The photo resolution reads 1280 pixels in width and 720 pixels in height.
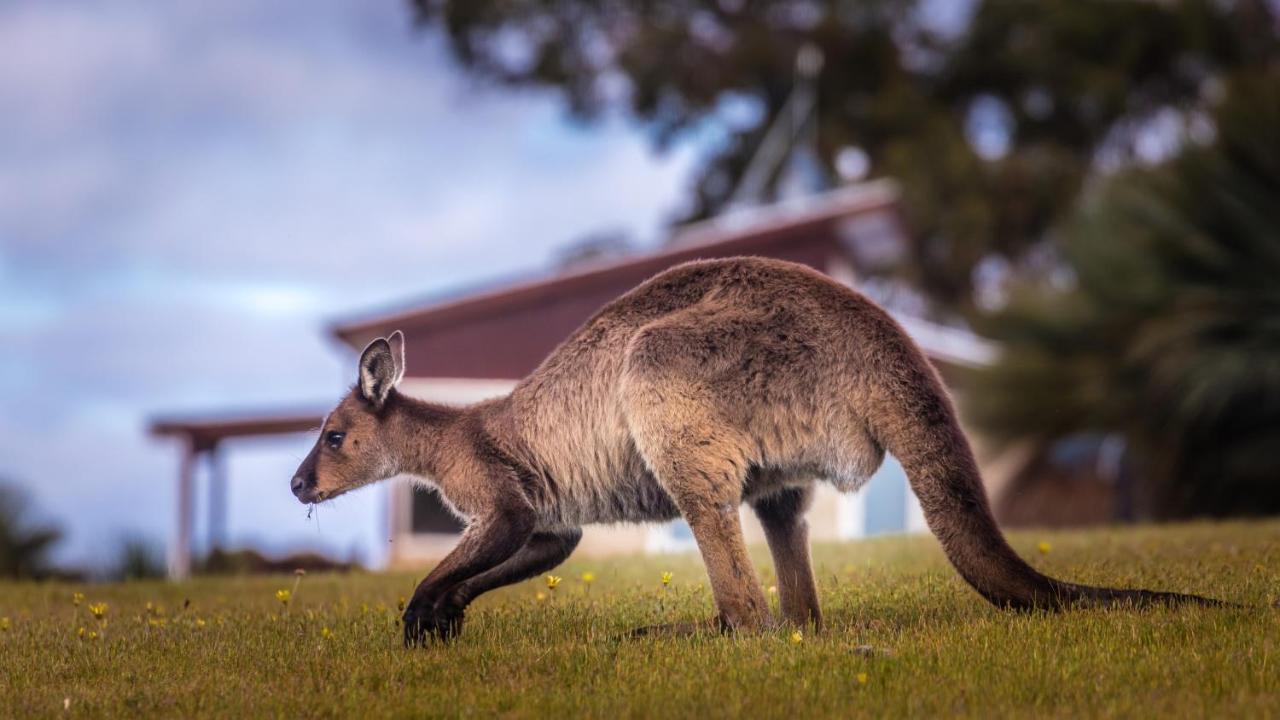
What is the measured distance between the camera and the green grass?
588 centimetres

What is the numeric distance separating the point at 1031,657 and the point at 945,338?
15080 millimetres

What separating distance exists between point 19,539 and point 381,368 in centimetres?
1310

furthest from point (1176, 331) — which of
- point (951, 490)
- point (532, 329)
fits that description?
point (951, 490)

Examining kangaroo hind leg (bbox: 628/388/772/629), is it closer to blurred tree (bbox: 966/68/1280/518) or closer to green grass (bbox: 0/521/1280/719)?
green grass (bbox: 0/521/1280/719)

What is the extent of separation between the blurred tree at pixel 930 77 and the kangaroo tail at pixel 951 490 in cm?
2361

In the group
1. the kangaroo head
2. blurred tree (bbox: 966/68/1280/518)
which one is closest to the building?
blurred tree (bbox: 966/68/1280/518)

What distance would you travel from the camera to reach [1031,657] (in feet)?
20.8

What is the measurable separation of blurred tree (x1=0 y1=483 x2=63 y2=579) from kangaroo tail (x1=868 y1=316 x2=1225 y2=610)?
15.0 metres

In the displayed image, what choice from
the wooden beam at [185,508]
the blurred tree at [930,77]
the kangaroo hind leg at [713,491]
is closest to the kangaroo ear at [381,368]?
the kangaroo hind leg at [713,491]

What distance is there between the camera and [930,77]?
35250mm

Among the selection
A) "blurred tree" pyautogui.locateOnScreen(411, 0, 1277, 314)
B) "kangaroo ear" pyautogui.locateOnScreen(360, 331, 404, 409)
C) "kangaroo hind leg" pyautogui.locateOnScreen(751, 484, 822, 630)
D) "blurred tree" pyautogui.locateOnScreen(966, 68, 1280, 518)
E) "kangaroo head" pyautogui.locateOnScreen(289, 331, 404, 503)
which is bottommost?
"kangaroo hind leg" pyautogui.locateOnScreen(751, 484, 822, 630)

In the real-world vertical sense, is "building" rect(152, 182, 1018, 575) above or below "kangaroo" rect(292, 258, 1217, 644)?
above

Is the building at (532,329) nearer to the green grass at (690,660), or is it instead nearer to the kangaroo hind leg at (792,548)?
the green grass at (690,660)

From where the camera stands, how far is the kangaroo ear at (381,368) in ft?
26.0
